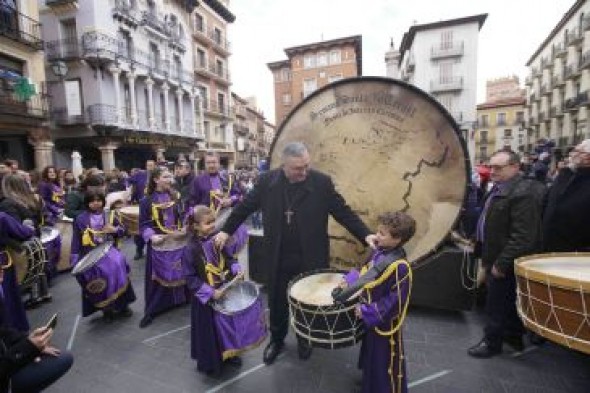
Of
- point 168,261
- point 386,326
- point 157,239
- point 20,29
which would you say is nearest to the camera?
point 386,326

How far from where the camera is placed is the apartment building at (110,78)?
64.1 ft

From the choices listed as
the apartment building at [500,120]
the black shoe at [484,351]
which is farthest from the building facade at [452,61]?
the black shoe at [484,351]

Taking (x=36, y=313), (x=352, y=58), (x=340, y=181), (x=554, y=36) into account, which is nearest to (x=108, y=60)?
(x=36, y=313)

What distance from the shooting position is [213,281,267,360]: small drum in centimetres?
277

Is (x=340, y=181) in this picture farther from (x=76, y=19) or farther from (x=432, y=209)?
(x=76, y=19)

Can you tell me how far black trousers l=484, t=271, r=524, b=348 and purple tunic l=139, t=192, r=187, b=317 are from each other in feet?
11.3

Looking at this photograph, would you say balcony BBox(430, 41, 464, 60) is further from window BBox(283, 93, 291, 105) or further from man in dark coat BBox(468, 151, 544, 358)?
man in dark coat BBox(468, 151, 544, 358)

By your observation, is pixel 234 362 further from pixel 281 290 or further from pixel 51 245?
pixel 51 245

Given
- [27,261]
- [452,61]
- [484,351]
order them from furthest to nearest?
[452,61]
[27,261]
[484,351]

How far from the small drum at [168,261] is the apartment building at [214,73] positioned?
84.7 feet

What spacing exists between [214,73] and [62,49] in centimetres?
1396

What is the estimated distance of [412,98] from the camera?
360 centimetres

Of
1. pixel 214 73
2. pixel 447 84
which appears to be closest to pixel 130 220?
pixel 214 73

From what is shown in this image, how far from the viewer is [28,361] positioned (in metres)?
2.09
